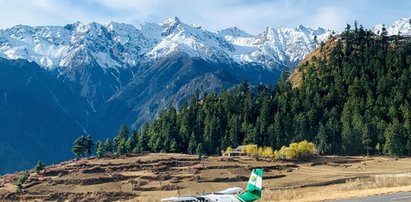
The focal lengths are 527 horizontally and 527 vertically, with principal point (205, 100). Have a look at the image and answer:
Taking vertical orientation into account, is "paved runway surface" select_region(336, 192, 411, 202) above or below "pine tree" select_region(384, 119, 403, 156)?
below

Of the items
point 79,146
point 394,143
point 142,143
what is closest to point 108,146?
point 79,146

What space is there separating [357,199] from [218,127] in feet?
466

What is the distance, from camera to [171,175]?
430 ft

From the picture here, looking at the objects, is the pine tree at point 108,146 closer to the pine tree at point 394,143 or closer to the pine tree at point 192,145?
the pine tree at point 192,145

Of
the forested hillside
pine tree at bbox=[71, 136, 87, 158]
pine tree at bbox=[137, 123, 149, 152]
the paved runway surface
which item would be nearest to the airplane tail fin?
the paved runway surface

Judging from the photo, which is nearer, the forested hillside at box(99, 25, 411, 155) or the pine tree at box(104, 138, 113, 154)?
the forested hillside at box(99, 25, 411, 155)

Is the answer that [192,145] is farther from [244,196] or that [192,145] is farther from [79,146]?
[244,196]

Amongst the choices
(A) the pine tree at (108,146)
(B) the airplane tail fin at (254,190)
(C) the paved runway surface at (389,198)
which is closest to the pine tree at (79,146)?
(A) the pine tree at (108,146)

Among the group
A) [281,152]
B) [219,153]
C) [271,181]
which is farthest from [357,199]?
[219,153]

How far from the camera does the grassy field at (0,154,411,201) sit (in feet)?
375

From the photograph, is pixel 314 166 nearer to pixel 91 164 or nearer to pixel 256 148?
pixel 256 148

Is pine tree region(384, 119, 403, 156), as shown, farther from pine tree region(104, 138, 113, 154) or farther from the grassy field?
pine tree region(104, 138, 113, 154)

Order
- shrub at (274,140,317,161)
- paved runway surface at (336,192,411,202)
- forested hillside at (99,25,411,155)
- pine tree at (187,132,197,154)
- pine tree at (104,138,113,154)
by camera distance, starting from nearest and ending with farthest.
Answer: paved runway surface at (336,192,411,202), shrub at (274,140,317,161), forested hillside at (99,25,411,155), pine tree at (187,132,197,154), pine tree at (104,138,113,154)

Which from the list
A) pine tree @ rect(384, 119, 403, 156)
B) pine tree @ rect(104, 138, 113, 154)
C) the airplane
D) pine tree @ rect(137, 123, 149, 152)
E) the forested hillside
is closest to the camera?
the airplane
